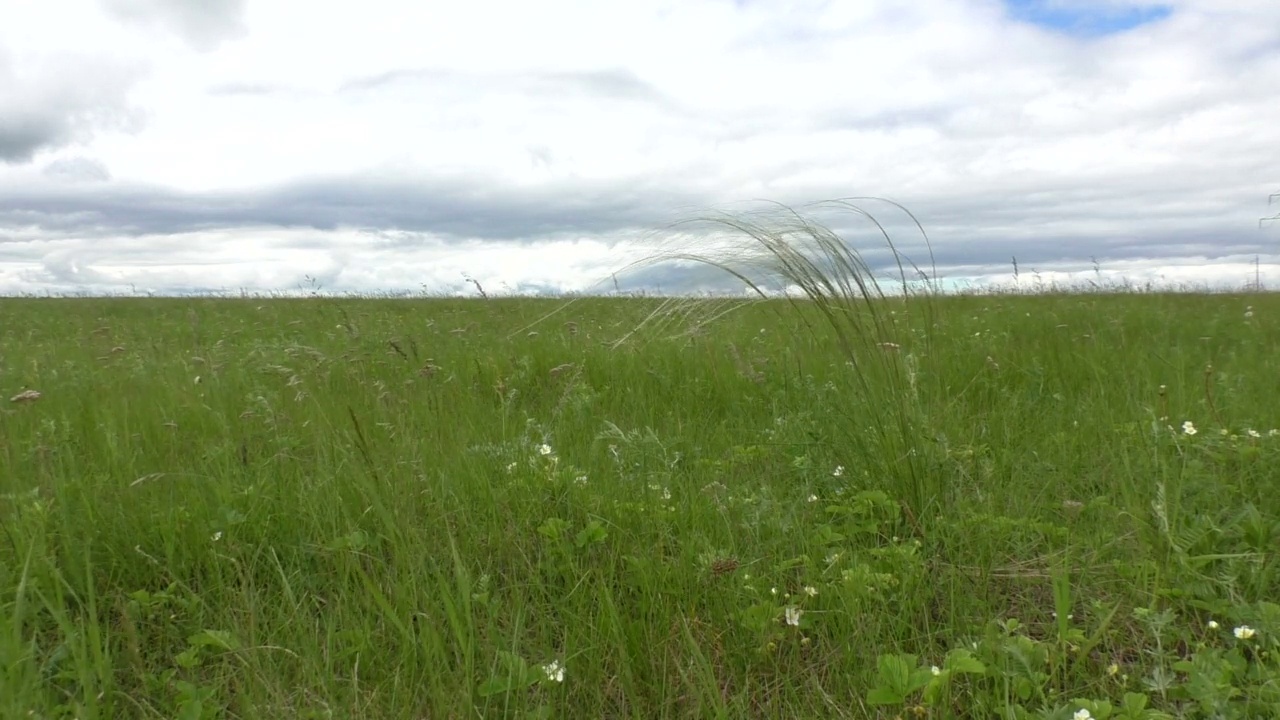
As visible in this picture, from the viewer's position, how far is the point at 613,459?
2.95m

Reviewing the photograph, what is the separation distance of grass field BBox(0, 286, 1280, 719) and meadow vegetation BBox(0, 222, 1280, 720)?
1 cm

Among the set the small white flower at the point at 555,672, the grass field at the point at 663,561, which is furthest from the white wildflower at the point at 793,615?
the small white flower at the point at 555,672

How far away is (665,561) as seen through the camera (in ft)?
7.02

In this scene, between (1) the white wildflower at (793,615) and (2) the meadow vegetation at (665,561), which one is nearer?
(2) the meadow vegetation at (665,561)

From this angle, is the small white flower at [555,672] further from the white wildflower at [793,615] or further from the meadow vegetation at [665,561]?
the white wildflower at [793,615]

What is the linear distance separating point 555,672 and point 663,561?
1.58 ft

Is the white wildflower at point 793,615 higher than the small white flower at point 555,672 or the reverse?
higher

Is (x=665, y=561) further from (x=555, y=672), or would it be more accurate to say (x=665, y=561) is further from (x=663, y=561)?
(x=555, y=672)

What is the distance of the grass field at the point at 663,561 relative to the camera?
1672 mm

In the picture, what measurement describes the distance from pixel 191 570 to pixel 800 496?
1.91 m

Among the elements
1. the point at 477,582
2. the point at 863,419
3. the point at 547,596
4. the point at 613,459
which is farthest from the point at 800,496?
the point at 477,582

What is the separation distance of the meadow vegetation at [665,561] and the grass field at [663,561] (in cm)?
1

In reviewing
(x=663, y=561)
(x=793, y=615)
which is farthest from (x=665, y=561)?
(x=793, y=615)

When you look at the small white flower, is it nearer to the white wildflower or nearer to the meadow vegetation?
the meadow vegetation
